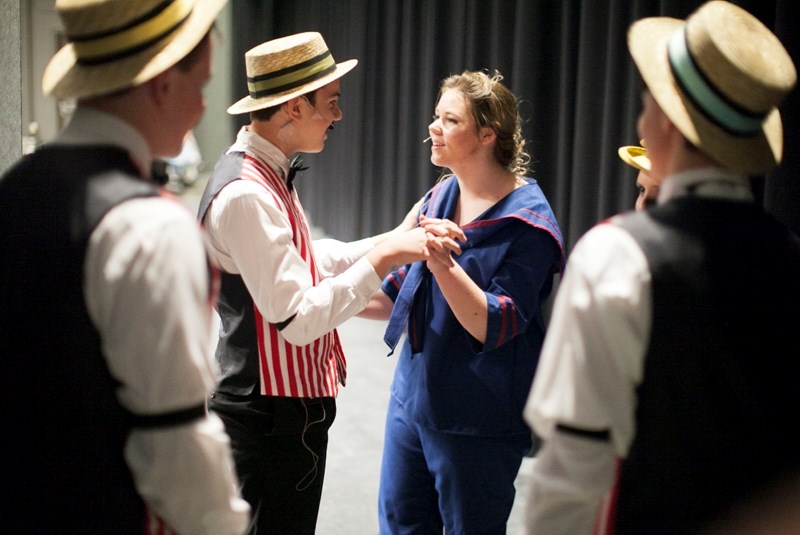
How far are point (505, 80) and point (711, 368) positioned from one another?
339 centimetres

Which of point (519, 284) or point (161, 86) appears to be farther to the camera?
point (519, 284)

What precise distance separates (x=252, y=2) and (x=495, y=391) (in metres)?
5.94

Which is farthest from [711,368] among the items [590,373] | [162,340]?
[162,340]

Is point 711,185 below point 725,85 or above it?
below

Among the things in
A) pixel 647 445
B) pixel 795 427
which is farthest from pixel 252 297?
pixel 795 427

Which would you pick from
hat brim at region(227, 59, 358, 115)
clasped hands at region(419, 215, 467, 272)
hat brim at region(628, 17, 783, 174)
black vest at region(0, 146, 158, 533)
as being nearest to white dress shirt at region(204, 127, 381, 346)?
clasped hands at region(419, 215, 467, 272)

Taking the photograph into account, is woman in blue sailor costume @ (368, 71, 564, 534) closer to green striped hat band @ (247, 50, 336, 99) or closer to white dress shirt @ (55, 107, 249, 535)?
green striped hat band @ (247, 50, 336, 99)

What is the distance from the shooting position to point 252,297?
1.83 meters

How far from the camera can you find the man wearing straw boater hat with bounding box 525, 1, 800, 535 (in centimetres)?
108

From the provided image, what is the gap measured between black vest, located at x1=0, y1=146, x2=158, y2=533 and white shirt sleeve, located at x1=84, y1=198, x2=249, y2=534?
0.9 inches

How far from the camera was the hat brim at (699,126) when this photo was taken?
115 cm

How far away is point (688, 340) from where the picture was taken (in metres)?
1.08

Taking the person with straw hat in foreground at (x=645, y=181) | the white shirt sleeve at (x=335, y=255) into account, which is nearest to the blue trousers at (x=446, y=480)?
the white shirt sleeve at (x=335, y=255)

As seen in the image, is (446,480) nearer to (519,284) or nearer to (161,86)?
(519,284)
